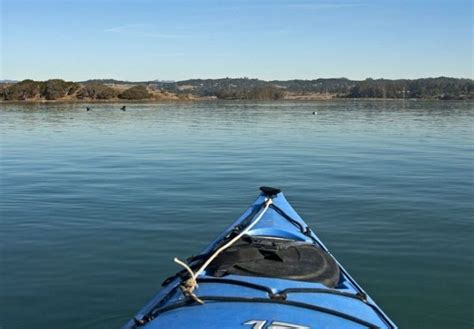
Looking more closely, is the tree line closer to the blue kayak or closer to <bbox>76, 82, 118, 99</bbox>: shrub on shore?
<bbox>76, 82, 118, 99</bbox>: shrub on shore

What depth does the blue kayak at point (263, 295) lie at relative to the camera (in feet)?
15.5

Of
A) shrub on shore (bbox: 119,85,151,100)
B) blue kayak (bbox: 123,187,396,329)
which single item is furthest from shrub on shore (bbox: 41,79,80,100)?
blue kayak (bbox: 123,187,396,329)

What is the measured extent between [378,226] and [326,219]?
1.16 m

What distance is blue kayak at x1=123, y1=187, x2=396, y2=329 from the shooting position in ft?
15.5

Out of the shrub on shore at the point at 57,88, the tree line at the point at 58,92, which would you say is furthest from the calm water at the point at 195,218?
the shrub on shore at the point at 57,88

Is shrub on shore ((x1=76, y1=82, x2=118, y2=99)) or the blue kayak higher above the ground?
shrub on shore ((x1=76, y1=82, x2=118, y2=99))

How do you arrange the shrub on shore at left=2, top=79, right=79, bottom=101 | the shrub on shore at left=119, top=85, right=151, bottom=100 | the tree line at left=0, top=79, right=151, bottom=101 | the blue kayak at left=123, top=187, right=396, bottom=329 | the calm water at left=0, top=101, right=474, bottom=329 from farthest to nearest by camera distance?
1. the shrub on shore at left=119, top=85, right=151, bottom=100
2. the tree line at left=0, top=79, right=151, bottom=101
3. the shrub on shore at left=2, top=79, right=79, bottom=101
4. the calm water at left=0, top=101, right=474, bottom=329
5. the blue kayak at left=123, top=187, right=396, bottom=329

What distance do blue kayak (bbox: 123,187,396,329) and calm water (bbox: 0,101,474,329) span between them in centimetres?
195

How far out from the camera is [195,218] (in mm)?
12508

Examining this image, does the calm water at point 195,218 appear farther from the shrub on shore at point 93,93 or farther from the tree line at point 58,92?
the shrub on shore at point 93,93

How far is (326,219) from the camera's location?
1243 centimetres

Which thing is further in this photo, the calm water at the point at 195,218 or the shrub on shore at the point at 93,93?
the shrub on shore at the point at 93,93

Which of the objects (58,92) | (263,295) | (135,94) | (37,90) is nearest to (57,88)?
(58,92)

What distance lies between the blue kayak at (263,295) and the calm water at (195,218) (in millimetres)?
1951
